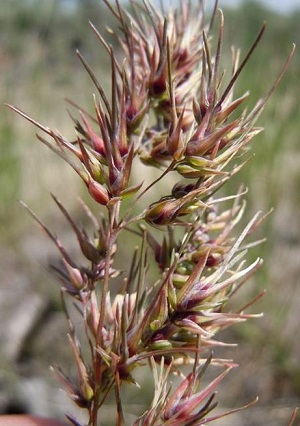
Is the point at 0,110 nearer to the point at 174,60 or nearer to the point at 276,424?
the point at 276,424

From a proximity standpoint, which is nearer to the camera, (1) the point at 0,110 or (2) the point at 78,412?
(2) the point at 78,412

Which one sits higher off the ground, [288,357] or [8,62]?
[8,62]

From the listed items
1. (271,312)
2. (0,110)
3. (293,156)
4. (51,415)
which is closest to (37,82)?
(0,110)

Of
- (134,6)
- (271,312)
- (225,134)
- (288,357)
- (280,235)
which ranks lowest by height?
(288,357)

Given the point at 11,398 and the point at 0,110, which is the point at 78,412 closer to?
the point at 11,398

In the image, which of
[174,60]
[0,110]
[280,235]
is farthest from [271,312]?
[174,60]

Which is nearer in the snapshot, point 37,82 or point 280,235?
point 280,235

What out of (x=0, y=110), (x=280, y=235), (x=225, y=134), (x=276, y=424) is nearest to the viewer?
(x=225, y=134)

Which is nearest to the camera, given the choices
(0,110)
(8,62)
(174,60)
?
(174,60)

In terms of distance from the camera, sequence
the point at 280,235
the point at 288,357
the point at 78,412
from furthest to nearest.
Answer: the point at 280,235, the point at 288,357, the point at 78,412
